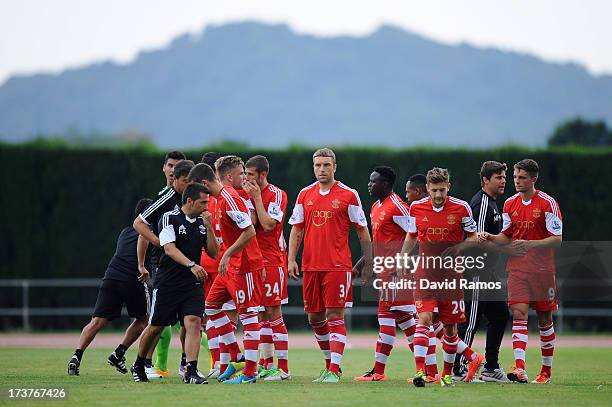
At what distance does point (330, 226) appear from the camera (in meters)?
11.7

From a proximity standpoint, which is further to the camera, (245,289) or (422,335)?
(245,289)

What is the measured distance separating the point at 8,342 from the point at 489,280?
1154 cm

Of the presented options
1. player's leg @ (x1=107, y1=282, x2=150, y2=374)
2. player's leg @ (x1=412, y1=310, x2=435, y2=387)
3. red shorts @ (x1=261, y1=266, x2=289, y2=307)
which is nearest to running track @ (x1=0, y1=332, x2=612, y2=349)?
player's leg @ (x1=107, y1=282, x2=150, y2=374)

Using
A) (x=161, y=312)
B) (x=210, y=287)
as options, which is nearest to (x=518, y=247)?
(x=210, y=287)

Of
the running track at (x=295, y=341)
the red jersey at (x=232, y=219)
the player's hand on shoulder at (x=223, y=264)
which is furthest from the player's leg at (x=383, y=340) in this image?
the running track at (x=295, y=341)

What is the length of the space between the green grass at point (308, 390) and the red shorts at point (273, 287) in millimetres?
954

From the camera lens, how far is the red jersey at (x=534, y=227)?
12.0 metres

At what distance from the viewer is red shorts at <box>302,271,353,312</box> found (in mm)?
11500

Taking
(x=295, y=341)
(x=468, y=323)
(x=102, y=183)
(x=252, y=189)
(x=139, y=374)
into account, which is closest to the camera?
(x=139, y=374)

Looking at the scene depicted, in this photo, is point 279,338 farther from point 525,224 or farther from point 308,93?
point 308,93

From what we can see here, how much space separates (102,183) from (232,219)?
13925mm

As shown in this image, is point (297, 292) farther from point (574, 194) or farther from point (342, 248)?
point (342, 248)

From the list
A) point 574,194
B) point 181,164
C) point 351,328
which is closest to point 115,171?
point 351,328

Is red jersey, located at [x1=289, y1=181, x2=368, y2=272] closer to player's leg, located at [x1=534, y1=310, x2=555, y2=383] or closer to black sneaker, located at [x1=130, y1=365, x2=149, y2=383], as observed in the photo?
black sneaker, located at [x1=130, y1=365, x2=149, y2=383]
